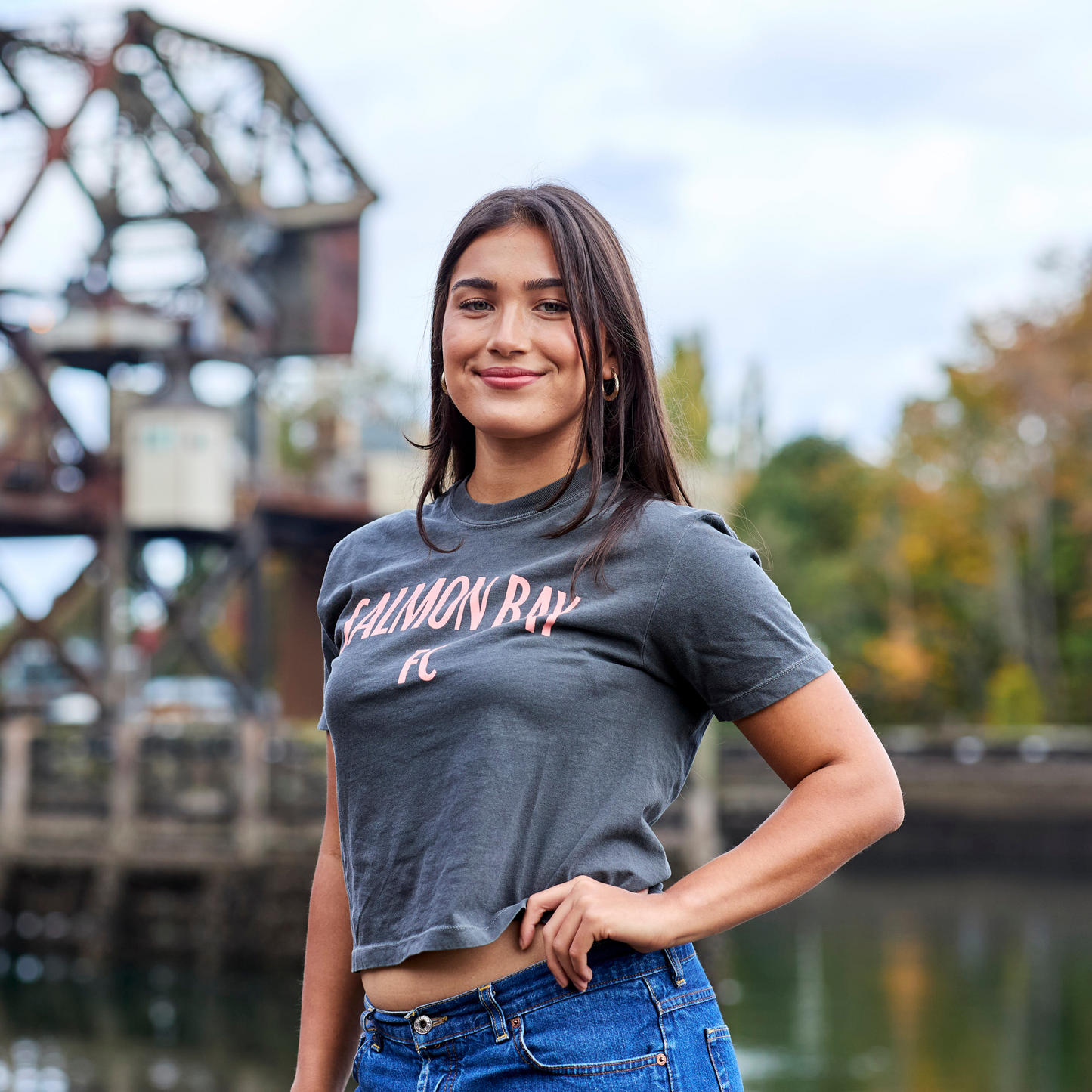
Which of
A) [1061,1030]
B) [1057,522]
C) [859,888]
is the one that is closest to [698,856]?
[1061,1030]

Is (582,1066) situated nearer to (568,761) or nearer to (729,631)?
(568,761)

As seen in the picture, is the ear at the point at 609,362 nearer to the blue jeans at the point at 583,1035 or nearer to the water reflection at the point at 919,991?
the blue jeans at the point at 583,1035

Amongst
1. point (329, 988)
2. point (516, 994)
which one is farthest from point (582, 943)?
point (329, 988)

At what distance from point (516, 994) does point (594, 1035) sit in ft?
0.32

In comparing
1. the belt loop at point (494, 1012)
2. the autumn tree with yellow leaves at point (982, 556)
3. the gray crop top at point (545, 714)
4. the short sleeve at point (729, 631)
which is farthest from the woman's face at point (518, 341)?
the autumn tree with yellow leaves at point (982, 556)

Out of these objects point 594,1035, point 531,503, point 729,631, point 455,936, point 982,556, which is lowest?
point 982,556

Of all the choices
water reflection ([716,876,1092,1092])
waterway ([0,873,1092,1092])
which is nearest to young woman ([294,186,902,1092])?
water reflection ([716,876,1092,1092])

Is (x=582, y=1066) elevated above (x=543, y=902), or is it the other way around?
(x=543, y=902)

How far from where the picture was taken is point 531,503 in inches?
74.7

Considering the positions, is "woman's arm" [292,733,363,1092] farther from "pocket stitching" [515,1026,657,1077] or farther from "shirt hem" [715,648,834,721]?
"shirt hem" [715,648,834,721]

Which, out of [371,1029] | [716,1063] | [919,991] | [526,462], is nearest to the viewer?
[716,1063]

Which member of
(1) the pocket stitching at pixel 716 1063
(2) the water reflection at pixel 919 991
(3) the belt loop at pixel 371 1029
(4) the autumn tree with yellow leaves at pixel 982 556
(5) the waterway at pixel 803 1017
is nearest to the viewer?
(1) the pocket stitching at pixel 716 1063

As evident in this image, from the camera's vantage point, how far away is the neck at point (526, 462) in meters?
1.93

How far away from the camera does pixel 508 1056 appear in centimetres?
166
